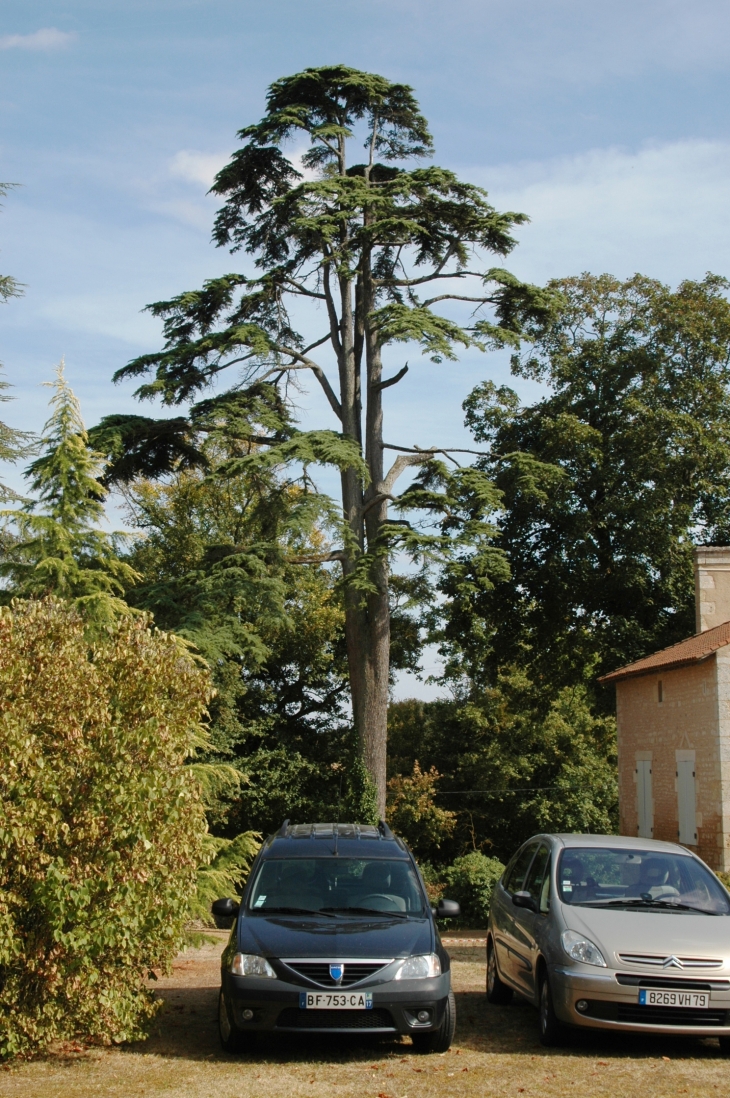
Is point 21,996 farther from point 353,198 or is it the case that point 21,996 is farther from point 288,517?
point 353,198

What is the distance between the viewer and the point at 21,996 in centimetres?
807

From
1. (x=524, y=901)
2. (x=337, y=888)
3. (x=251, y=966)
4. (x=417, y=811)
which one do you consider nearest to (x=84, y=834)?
(x=251, y=966)

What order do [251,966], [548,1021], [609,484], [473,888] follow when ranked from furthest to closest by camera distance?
[609,484]
[473,888]
[548,1021]
[251,966]

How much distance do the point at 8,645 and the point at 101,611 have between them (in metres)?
8.18

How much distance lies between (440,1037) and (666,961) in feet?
5.53

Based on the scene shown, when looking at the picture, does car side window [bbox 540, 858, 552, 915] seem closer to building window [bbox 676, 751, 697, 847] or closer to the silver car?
the silver car

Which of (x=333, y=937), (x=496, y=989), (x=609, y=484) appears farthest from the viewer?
(x=609, y=484)

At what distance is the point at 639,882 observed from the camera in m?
9.26

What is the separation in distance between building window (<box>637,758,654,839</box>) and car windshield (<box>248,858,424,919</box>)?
1441 centimetres

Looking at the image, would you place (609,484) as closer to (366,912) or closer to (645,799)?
(645,799)

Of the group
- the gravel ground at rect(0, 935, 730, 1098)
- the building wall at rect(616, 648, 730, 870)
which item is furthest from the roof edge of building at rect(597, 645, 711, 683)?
the gravel ground at rect(0, 935, 730, 1098)

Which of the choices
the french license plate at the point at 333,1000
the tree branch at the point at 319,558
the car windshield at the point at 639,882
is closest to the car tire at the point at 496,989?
the car windshield at the point at 639,882

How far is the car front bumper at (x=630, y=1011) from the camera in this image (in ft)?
26.0

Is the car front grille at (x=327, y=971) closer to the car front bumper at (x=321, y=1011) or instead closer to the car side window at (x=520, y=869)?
the car front bumper at (x=321, y=1011)
